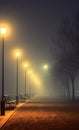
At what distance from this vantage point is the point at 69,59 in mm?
69438

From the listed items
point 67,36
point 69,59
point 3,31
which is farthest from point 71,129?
point 69,59

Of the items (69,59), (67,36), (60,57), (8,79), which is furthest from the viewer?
(8,79)

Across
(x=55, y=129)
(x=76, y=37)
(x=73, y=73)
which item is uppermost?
(x=76, y=37)

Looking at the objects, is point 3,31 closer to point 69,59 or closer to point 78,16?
point 78,16

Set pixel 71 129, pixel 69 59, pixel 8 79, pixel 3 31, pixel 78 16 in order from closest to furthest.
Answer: pixel 71 129, pixel 3 31, pixel 78 16, pixel 69 59, pixel 8 79

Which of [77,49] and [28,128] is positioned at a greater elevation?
[77,49]

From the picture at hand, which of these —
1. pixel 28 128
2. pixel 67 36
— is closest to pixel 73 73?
pixel 67 36

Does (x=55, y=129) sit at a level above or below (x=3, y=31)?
below

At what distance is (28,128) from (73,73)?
54665 millimetres

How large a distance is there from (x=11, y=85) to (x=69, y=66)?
7995cm

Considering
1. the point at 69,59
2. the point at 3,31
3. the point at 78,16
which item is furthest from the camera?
the point at 69,59

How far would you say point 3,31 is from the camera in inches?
1217

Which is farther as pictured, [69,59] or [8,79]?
[8,79]

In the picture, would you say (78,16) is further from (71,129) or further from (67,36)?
(71,129)
